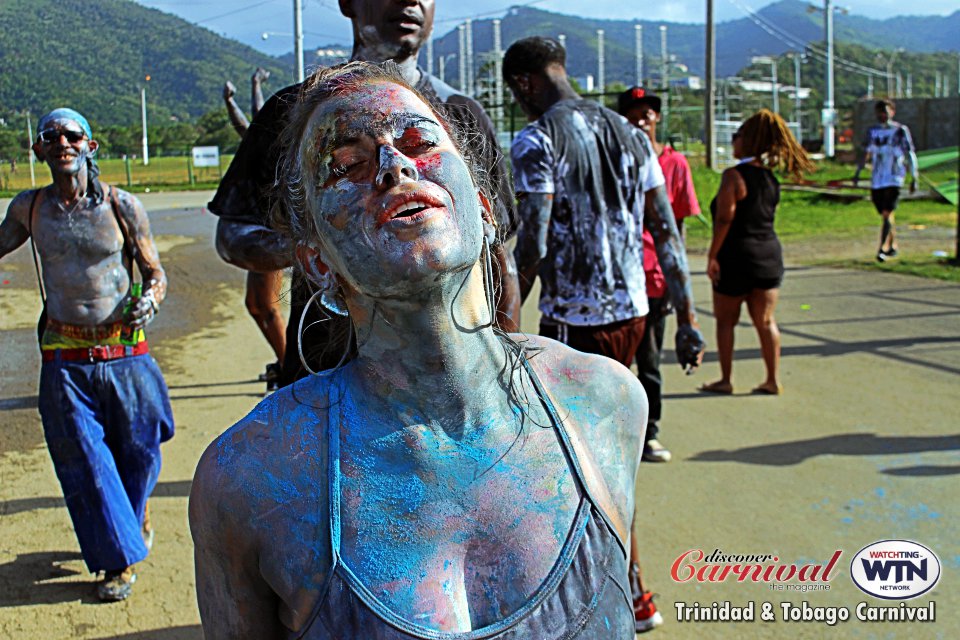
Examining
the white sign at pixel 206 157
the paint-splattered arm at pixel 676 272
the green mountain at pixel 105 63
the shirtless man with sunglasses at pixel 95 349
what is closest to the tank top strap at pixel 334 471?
the paint-splattered arm at pixel 676 272

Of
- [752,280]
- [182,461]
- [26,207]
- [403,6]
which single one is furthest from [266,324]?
[403,6]

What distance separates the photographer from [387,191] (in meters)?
1.32

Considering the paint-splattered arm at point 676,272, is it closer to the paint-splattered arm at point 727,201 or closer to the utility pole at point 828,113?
the paint-splattered arm at point 727,201

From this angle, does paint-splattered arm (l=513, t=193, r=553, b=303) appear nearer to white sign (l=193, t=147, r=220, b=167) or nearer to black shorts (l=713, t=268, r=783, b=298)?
black shorts (l=713, t=268, r=783, b=298)

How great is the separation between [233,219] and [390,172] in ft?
4.71

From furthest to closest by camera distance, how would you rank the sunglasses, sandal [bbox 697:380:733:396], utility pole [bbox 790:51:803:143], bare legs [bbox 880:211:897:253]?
utility pole [bbox 790:51:803:143]
bare legs [bbox 880:211:897:253]
sandal [bbox 697:380:733:396]
the sunglasses

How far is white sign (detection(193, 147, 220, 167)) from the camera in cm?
3947

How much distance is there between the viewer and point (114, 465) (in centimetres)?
419

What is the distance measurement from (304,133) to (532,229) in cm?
230

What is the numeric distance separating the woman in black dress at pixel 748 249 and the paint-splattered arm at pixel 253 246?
428 cm

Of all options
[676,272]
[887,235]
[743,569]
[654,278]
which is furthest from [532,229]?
[887,235]

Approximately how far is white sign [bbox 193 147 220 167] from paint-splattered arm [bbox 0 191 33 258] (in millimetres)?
36768

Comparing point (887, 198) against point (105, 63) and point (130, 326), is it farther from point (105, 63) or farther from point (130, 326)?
point (105, 63)

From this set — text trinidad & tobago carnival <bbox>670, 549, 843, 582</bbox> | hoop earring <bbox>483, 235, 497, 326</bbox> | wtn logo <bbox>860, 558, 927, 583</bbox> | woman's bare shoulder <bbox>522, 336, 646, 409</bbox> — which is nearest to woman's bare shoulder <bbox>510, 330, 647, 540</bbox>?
woman's bare shoulder <bbox>522, 336, 646, 409</bbox>
